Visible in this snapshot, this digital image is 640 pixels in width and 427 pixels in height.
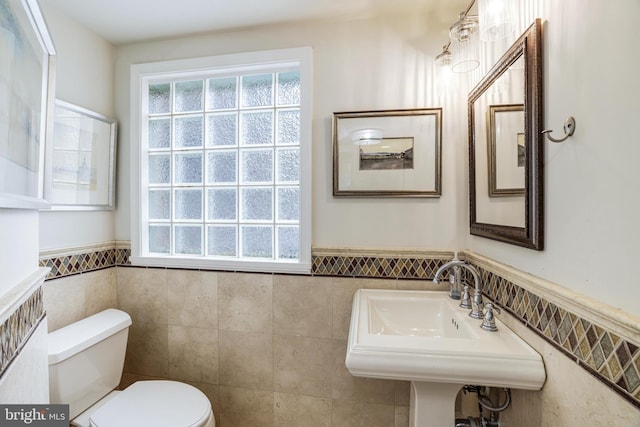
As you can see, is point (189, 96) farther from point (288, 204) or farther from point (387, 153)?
point (387, 153)

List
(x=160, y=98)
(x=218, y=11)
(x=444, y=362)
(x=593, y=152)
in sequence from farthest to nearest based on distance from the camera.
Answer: (x=160, y=98)
(x=218, y=11)
(x=444, y=362)
(x=593, y=152)

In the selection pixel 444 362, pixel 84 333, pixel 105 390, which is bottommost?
pixel 105 390

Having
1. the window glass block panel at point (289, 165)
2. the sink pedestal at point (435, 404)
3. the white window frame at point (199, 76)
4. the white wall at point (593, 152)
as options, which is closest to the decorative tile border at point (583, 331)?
the white wall at point (593, 152)

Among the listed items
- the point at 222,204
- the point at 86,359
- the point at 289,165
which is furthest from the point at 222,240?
the point at 86,359

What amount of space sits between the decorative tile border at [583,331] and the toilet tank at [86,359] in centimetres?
181

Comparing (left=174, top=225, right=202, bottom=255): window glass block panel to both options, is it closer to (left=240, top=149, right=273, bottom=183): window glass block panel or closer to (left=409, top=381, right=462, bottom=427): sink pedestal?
(left=240, top=149, right=273, bottom=183): window glass block panel

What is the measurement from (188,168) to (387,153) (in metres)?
1.21

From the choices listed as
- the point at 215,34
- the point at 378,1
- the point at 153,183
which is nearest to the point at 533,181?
→ the point at 378,1

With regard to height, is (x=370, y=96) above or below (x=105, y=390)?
above

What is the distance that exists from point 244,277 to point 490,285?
4.02 feet

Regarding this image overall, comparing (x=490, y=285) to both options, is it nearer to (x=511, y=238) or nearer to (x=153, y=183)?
(x=511, y=238)

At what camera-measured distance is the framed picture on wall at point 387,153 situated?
1455 mm

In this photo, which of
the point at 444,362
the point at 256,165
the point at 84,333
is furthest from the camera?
the point at 256,165

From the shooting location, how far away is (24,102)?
2.45 feet
